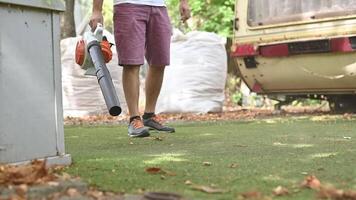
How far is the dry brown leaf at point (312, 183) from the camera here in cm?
219

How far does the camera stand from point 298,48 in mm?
6191

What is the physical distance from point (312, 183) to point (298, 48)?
4103 millimetres

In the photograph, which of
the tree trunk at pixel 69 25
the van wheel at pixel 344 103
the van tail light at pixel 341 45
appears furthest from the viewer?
the tree trunk at pixel 69 25

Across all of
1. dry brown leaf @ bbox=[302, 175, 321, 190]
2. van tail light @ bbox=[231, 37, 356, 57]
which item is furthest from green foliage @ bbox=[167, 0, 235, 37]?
dry brown leaf @ bbox=[302, 175, 321, 190]

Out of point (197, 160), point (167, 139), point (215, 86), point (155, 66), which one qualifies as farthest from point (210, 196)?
point (215, 86)

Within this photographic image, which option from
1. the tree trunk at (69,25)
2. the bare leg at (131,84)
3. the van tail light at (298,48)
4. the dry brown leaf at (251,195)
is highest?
the tree trunk at (69,25)

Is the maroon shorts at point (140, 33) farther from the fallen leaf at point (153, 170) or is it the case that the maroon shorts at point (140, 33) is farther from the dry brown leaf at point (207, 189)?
the dry brown leaf at point (207, 189)

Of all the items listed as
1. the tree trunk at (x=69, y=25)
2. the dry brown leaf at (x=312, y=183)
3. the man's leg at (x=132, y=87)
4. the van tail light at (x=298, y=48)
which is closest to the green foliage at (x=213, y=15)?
the tree trunk at (x=69, y=25)

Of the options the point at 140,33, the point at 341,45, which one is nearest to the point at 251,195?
the point at 140,33

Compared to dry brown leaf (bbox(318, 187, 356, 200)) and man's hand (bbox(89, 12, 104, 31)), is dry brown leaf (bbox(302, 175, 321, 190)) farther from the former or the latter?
man's hand (bbox(89, 12, 104, 31))

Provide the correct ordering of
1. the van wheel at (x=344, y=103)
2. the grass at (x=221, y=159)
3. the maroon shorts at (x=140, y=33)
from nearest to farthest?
the grass at (x=221, y=159) < the maroon shorts at (x=140, y=33) < the van wheel at (x=344, y=103)

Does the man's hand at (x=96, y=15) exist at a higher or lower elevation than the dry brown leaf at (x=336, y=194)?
higher

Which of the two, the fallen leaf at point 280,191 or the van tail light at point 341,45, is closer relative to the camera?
the fallen leaf at point 280,191

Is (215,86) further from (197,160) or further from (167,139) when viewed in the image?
(197,160)
